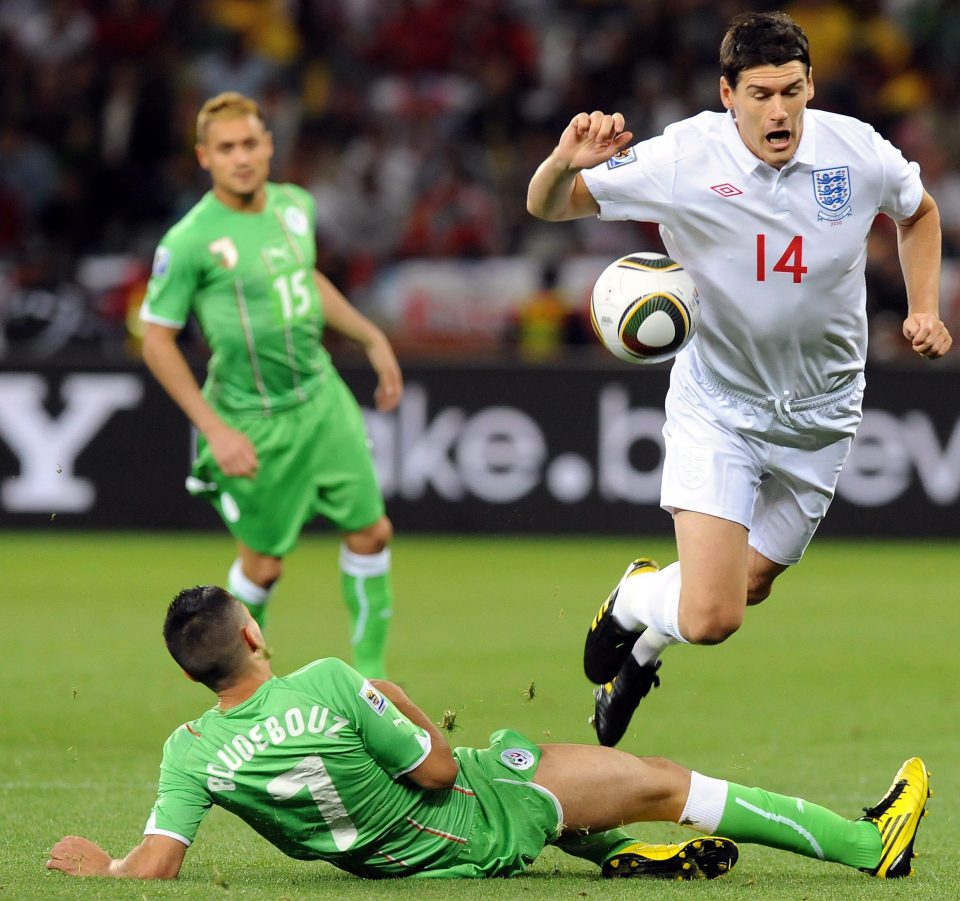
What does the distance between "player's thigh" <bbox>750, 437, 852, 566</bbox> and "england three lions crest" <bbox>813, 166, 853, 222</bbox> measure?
2.53 feet

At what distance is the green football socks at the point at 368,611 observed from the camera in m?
7.08

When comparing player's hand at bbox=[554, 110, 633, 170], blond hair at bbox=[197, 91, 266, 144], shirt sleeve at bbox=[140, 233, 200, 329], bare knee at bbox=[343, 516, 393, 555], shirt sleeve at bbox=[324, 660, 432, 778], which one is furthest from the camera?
bare knee at bbox=[343, 516, 393, 555]

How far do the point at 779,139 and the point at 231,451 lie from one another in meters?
2.73

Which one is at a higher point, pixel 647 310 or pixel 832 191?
pixel 832 191

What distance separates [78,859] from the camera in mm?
4035

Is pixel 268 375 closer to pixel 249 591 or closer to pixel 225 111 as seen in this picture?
Answer: pixel 249 591

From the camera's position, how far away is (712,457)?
5074 millimetres

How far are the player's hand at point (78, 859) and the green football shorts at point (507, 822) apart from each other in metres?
0.79

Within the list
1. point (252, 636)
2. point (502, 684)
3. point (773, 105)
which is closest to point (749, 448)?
point (773, 105)

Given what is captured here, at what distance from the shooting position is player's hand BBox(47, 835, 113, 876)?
4012 millimetres

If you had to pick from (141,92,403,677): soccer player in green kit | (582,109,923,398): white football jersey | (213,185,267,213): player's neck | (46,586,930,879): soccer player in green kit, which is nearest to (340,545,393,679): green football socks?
(141,92,403,677): soccer player in green kit

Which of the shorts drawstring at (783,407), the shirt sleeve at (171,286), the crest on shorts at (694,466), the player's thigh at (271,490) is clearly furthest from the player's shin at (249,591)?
the shorts drawstring at (783,407)

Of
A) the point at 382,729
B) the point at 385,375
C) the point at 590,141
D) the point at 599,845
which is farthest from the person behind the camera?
the point at 385,375

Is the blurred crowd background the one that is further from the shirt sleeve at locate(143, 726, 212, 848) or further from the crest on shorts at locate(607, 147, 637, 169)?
the shirt sleeve at locate(143, 726, 212, 848)
